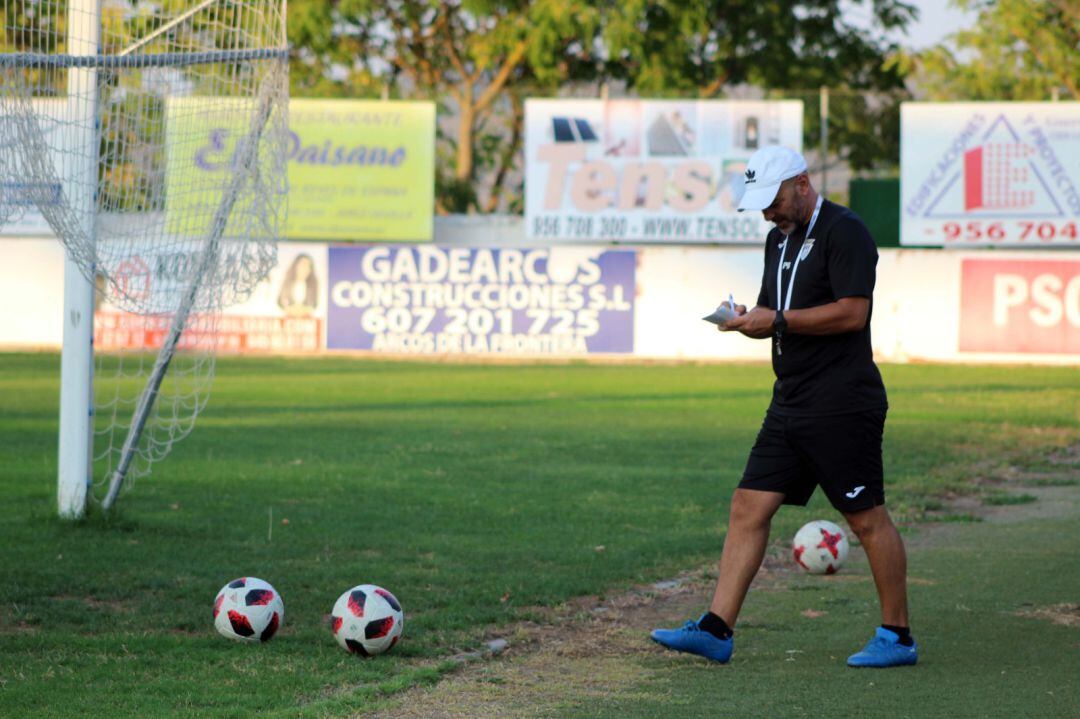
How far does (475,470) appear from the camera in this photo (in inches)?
503

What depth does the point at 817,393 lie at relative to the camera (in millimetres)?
6230

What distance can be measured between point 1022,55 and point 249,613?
1284 inches

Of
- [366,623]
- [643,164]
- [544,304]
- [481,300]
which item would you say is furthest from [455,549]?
[643,164]

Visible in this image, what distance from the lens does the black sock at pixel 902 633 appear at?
627 centimetres

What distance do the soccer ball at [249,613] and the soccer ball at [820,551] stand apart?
3.16 meters

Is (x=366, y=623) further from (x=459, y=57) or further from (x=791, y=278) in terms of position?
(x=459, y=57)

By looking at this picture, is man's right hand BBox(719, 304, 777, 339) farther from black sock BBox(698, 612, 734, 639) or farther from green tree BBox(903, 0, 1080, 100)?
green tree BBox(903, 0, 1080, 100)

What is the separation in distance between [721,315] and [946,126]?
23208 millimetres

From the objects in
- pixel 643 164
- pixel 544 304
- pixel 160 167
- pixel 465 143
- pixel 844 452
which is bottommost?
pixel 844 452

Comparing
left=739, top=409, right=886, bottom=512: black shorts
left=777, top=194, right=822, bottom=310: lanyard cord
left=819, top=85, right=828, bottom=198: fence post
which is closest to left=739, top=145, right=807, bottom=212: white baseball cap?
left=777, top=194, right=822, bottom=310: lanyard cord

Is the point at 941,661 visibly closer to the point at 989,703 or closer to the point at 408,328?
the point at 989,703

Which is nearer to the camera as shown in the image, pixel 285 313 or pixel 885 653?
pixel 885 653

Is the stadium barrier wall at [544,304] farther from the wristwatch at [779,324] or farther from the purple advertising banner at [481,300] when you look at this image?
the wristwatch at [779,324]

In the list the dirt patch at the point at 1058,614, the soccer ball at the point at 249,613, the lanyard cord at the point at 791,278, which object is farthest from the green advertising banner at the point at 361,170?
the lanyard cord at the point at 791,278
